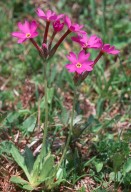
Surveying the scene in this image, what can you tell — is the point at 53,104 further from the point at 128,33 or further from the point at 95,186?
the point at 128,33

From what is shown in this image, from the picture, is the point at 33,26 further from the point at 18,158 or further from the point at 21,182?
the point at 21,182

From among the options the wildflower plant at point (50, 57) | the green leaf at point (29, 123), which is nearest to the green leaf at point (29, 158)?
the wildflower plant at point (50, 57)

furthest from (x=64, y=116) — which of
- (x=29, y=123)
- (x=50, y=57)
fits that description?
(x=50, y=57)

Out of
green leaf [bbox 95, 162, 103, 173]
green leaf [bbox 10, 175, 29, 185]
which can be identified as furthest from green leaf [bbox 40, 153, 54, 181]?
green leaf [bbox 95, 162, 103, 173]

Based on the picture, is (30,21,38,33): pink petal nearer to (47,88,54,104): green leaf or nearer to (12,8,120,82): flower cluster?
(12,8,120,82): flower cluster

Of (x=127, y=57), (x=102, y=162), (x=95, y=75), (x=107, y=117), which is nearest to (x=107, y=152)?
(x=102, y=162)
